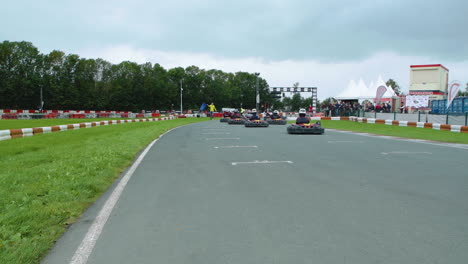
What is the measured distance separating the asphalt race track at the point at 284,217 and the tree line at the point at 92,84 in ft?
215

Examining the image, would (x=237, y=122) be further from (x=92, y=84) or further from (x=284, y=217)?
(x=92, y=84)

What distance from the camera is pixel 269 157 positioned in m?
9.77

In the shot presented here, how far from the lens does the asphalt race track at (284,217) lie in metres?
3.33

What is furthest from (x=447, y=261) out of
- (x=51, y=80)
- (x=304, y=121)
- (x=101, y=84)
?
(x=101, y=84)

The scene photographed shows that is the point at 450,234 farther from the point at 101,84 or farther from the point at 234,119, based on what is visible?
the point at 101,84

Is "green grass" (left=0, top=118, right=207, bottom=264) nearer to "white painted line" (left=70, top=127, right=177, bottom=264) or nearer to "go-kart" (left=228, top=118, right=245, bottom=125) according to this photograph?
"white painted line" (left=70, top=127, right=177, bottom=264)

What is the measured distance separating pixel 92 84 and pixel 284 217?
78.4 metres

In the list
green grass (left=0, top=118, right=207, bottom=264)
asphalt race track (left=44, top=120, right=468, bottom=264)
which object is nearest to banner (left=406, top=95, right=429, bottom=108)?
asphalt race track (left=44, top=120, right=468, bottom=264)

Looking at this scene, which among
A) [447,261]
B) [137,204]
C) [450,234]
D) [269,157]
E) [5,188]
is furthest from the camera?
[269,157]

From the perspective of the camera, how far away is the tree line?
2525 inches

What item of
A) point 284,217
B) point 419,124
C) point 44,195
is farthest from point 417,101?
point 44,195

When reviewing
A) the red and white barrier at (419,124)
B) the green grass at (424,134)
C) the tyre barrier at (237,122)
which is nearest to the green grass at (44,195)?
the green grass at (424,134)

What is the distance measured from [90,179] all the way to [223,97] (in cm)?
10495

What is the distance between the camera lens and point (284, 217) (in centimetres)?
439
